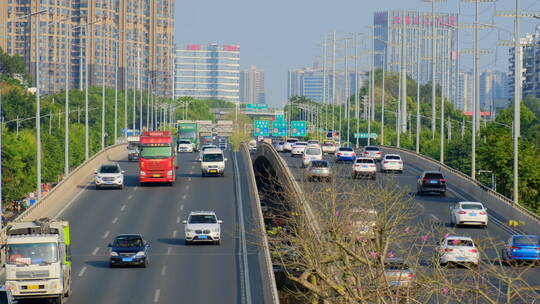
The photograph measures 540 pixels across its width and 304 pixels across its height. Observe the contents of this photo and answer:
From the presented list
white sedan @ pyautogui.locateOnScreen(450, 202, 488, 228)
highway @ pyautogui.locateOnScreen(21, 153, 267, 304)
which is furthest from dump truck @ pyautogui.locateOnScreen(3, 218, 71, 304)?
white sedan @ pyautogui.locateOnScreen(450, 202, 488, 228)

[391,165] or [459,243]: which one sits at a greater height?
[391,165]

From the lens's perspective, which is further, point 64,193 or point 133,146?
point 133,146

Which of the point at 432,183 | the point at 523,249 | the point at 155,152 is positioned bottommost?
the point at 523,249

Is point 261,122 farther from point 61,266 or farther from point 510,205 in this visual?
point 61,266

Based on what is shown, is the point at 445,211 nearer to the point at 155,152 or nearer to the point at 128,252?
the point at 155,152

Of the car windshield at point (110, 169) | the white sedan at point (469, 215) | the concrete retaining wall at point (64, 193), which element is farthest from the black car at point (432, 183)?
the concrete retaining wall at point (64, 193)

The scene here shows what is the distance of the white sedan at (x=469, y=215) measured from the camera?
53750 millimetres

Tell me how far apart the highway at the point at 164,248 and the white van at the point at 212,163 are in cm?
84

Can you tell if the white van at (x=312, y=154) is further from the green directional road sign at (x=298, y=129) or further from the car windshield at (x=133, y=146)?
the green directional road sign at (x=298, y=129)

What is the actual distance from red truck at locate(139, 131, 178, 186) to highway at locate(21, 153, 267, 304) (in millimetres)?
900

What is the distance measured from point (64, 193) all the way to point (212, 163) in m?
15.4

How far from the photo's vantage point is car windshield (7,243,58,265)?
32.8 m

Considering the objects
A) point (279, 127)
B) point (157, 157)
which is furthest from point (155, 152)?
point (279, 127)

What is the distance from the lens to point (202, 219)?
158 feet
